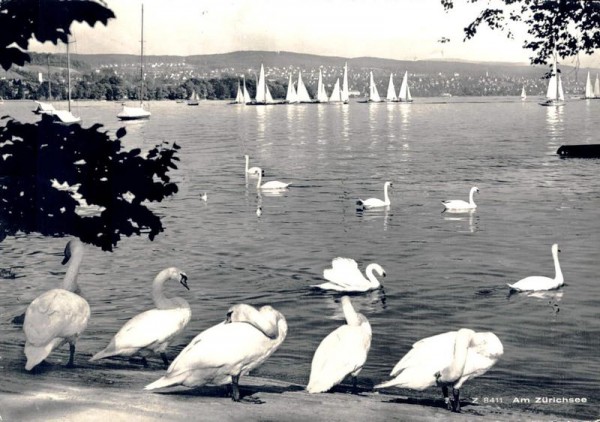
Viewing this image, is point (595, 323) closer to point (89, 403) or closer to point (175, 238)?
point (89, 403)

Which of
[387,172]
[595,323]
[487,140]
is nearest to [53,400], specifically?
[595,323]

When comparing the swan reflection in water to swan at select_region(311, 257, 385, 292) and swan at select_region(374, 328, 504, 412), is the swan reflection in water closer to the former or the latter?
swan at select_region(311, 257, 385, 292)

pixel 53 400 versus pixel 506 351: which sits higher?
pixel 53 400


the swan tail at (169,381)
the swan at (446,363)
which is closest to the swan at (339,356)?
the swan at (446,363)

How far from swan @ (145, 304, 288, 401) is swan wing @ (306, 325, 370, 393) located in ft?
2.25

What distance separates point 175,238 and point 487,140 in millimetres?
75063

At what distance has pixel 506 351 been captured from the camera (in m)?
16.4

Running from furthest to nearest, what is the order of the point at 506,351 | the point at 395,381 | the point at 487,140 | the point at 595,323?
the point at 487,140, the point at 595,323, the point at 506,351, the point at 395,381

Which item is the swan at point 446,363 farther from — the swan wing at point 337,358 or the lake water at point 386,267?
the lake water at point 386,267

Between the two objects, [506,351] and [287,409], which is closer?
[287,409]

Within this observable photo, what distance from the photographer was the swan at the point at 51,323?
1152 centimetres

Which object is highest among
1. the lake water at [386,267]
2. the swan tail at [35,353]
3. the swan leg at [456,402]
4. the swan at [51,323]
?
the swan at [51,323]

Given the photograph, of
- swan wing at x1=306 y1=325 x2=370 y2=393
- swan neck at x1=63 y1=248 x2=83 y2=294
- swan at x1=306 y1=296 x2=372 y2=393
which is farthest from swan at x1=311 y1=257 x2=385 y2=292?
swan wing at x1=306 y1=325 x2=370 y2=393

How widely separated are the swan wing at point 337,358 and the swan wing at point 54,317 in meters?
3.07
